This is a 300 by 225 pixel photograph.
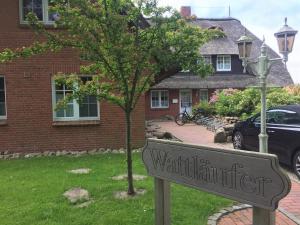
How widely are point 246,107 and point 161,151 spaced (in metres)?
17.7

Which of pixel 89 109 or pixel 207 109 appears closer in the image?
pixel 89 109

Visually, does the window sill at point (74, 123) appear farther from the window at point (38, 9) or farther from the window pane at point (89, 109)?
the window at point (38, 9)

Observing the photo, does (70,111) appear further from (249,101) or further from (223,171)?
(249,101)

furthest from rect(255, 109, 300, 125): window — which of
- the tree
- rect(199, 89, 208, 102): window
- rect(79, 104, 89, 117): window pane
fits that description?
rect(199, 89, 208, 102): window

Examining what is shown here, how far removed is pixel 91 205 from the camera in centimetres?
736

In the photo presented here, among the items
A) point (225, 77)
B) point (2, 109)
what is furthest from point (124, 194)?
point (225, 77)

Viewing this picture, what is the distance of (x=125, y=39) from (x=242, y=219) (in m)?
3.49

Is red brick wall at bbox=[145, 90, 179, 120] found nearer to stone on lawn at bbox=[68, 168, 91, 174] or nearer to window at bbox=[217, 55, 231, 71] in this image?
window at bbox=[217, 55, 231, 71]

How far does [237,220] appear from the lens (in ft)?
21.6

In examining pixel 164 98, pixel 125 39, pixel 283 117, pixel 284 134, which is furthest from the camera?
pixel 164 98

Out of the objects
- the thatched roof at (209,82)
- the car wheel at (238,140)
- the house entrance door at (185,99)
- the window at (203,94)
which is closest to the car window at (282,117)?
the car wheel at (238,140)

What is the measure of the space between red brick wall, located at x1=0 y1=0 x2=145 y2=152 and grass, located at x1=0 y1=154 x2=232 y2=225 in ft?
9.44

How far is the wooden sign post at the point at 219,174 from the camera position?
391cm

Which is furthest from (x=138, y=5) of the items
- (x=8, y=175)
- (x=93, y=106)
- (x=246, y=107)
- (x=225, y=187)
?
(x=246, y=107)
